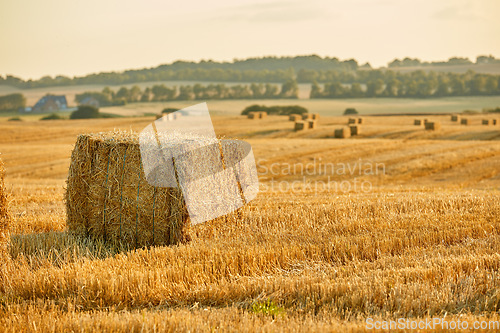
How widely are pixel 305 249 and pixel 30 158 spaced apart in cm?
2425

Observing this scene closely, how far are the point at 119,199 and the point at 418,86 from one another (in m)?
73.6

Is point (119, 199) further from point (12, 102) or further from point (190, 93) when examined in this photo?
point (190, 93)

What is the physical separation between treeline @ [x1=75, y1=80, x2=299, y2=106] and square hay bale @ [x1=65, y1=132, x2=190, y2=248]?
70.2 m

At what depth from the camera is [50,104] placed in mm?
75375

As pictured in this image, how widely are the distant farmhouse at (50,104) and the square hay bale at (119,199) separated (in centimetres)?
7026

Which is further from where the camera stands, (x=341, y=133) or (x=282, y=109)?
(x=282, y=109)

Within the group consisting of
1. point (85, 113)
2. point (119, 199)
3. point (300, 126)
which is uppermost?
point (85, 113)

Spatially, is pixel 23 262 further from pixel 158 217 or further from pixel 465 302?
pixel 465 302

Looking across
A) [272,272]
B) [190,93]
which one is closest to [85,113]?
[190,93]

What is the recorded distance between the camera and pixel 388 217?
8.76 metres

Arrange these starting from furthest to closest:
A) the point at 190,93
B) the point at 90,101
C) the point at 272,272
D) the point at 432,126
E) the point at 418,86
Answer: the point at 190,93 < the point at 90,101 < the point at 418,86 < the point at 432,126 < the point at 272,272

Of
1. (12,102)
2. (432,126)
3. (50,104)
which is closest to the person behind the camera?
(432,126)

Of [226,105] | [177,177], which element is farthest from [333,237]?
[226,105]

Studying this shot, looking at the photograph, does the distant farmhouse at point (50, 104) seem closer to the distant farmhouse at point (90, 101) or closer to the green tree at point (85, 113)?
the distant farmhouse at point (90, 101)
